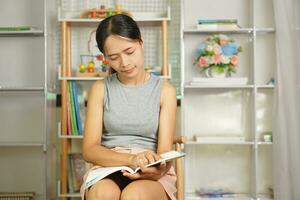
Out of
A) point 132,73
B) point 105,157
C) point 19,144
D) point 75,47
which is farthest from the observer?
point 75,47

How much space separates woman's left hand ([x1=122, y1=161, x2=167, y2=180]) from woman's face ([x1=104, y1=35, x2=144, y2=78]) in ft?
1.23

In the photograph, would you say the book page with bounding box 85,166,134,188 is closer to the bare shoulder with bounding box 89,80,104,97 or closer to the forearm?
the forearm

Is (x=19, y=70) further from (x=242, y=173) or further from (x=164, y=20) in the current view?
(x=242, y=173)

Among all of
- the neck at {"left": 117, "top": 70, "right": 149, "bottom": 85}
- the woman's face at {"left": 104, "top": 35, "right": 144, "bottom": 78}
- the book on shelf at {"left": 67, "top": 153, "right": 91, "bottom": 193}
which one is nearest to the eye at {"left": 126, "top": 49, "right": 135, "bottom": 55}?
the woman's face at {"left": 104, "top": 35, "right": 144, "bottom": 78}

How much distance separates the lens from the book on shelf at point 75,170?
2943 millimetres

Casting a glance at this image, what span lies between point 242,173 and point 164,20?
1.21 metres

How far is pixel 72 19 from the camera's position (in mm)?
2906

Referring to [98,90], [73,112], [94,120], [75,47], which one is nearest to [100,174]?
[94,120]

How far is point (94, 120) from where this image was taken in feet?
5.49

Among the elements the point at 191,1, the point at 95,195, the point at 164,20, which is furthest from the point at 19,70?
the point at 95,195

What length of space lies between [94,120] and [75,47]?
1.58m

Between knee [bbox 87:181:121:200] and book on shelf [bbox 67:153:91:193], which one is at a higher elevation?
knee [bbox 87:181:121:200]

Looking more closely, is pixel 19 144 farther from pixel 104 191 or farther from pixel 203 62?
pixel 104 191

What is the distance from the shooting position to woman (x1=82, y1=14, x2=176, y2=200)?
5.12ft
